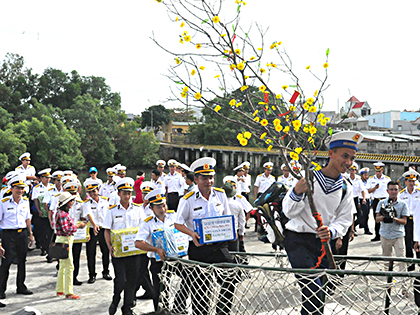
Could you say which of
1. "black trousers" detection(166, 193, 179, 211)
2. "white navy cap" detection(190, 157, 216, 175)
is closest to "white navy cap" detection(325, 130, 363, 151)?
"white navy cap" detection(190, 157, 216, 175)

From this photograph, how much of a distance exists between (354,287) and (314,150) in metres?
1.02

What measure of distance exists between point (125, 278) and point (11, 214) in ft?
8.32

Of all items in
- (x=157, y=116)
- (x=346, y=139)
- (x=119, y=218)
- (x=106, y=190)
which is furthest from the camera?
(x=157, y=116)

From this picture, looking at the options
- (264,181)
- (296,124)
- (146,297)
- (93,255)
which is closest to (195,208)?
(296,124)

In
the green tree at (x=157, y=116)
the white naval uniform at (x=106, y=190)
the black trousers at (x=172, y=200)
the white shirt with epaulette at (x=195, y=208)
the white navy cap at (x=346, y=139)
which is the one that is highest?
the green tree at (x=157, y=116)

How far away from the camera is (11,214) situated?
23.9ft

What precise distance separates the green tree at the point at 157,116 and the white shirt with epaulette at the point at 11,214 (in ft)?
286

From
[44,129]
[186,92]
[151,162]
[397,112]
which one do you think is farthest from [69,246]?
[397,112]

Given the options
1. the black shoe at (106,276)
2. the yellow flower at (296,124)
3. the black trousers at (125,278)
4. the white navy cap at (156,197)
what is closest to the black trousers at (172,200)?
the black shoe at (106,276)

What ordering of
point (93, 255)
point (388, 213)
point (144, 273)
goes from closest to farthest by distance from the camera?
point (144, 273)
point (388, 213)
point (93, 255)

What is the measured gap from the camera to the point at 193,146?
65.5m

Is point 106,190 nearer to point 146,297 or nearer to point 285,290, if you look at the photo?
point 146,297

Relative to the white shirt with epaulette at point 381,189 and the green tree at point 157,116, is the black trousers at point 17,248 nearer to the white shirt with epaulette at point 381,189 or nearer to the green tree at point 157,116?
the white shirt with epaulette at point 381,189

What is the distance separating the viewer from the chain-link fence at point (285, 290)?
2.85 m
